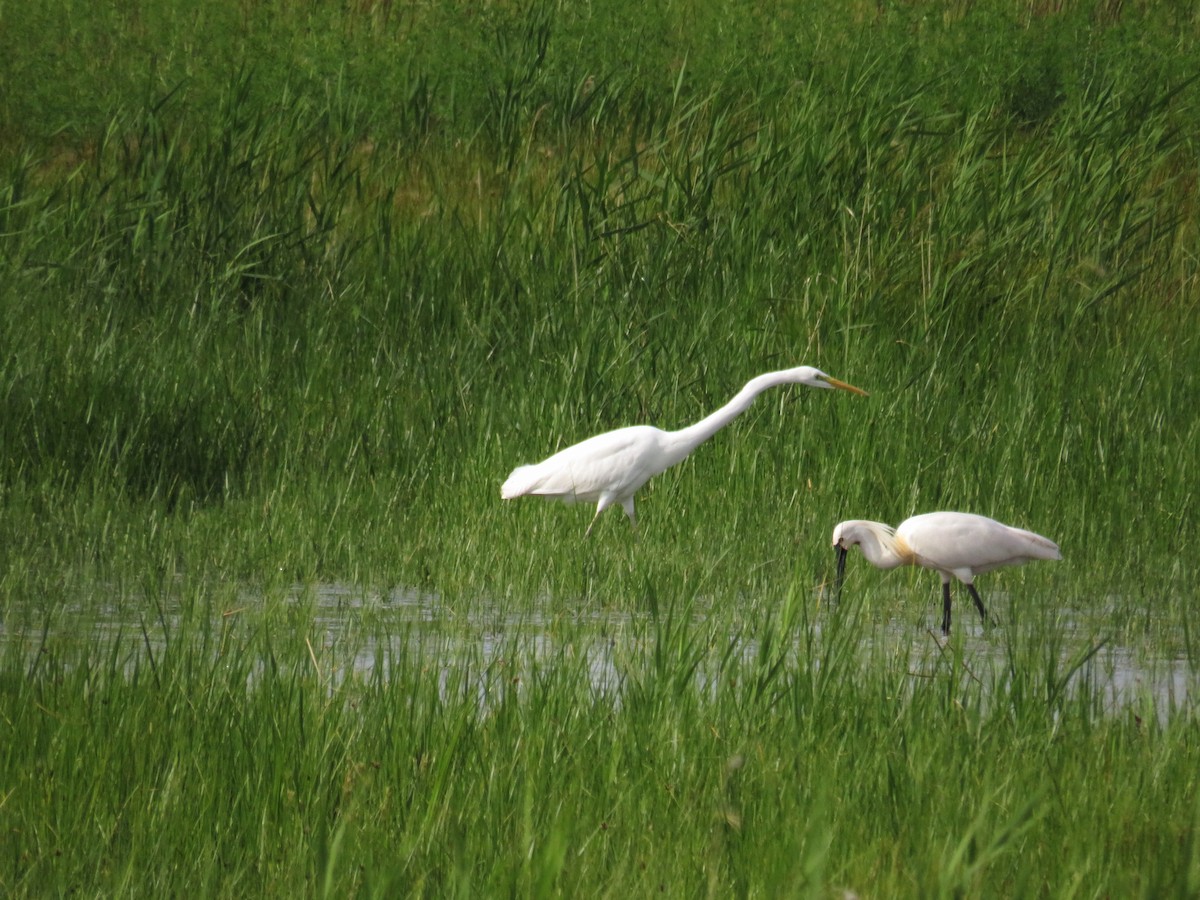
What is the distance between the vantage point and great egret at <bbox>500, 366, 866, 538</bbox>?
5.75 meters

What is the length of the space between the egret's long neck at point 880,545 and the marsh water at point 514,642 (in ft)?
0.64

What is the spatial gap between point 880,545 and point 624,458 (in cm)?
110

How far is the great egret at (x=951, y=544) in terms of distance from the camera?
4.77 metres

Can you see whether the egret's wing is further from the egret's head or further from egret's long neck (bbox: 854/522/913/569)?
egret's long neck (bbox: 854/522/913/569)

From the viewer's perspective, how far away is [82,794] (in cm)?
287

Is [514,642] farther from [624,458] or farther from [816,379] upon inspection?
[816,379]

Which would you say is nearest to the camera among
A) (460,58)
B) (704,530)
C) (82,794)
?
(82,794)

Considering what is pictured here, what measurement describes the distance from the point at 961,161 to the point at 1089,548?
342cm

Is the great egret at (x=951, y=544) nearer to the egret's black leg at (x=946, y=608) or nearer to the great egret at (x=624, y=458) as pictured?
the egret's black leg at (x=946, y=608)

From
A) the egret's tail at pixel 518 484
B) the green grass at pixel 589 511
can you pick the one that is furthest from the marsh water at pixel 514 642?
the egret's tail at pixel 518 484

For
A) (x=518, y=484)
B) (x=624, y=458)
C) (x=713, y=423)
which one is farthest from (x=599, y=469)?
(x=713, y=423)

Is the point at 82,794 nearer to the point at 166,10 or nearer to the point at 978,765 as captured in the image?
the point at 978,765

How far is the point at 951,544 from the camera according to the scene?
4.77 metres

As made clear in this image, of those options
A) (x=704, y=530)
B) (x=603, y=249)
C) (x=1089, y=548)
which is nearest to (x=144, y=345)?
(x=603, y=249)
